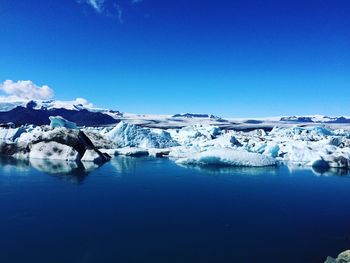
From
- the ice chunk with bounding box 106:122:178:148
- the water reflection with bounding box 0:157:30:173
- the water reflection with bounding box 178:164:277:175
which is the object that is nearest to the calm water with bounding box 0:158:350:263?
the water reflection with bounding box 0:157:30:173

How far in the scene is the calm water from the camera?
5.15 metres

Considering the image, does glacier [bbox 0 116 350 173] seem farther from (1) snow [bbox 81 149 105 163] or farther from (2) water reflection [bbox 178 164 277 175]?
(2) water reflection [bbox 178 164 277 175]

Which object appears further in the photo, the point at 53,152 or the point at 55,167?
the point at 53,152

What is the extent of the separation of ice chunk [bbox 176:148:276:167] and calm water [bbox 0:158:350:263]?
289cm

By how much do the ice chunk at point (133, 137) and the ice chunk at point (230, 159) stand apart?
6.87 metres

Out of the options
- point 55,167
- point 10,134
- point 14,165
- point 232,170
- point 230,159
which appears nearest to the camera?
point 55,167

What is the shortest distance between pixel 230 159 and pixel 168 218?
27.4ft

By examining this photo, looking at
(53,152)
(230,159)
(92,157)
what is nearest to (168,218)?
(230,159)

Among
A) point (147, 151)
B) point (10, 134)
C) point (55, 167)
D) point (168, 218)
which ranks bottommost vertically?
point (168, 218)

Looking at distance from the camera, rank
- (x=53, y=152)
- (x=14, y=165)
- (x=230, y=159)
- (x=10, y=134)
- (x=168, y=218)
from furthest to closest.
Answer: (x=10, y=134) → (x=53, y=152) → (x=230, y=159) → (x=14, y=165) → (x=168, y=218)

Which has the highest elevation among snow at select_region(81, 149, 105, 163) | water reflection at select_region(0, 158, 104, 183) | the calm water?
snow at select_region(81, 149, 105, 163)

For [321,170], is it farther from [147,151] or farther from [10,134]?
[10,134]

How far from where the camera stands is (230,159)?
587 inches

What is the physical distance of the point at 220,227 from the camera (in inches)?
253
